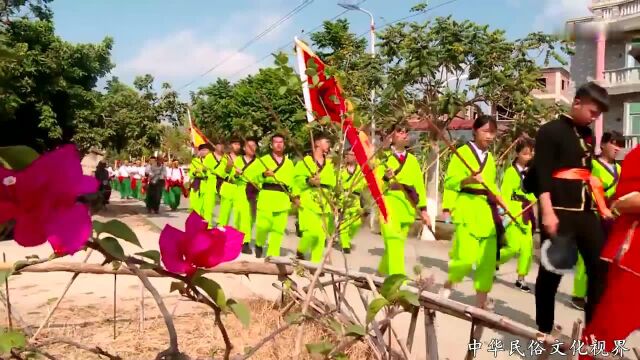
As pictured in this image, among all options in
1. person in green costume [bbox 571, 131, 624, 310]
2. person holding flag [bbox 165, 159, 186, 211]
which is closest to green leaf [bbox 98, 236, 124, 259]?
person in green costume [bbox 571, 131, 624, 310]

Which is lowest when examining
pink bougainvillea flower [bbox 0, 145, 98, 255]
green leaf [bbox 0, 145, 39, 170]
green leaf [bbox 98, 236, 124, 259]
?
green leaf [bbox 98, 236, 124, 259]

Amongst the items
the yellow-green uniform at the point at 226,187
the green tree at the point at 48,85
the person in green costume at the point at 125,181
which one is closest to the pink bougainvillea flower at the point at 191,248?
the yellow-green uniform at the point at 226,187

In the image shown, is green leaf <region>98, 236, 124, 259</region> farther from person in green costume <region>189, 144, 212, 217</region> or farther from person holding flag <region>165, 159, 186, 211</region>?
person holding flag <region>165, 159, 186, 211</region>

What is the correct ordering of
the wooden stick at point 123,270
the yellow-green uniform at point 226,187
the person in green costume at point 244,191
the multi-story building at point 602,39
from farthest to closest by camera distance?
1. the yellow-green uniform at point 226,187
2. the person in green costume at point 244,191
3. the wooden stick at point 123,270
4. the multi-story building at point 602,39

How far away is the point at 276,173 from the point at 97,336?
3402 millimetres

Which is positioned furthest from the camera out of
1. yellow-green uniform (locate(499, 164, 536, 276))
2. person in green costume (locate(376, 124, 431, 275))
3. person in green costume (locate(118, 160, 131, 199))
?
person in green costume (locate(118, 160, 131, 199))

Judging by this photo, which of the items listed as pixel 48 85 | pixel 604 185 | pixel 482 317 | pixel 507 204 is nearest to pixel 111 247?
pixel 482 317

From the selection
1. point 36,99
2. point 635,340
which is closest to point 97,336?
point 635,340

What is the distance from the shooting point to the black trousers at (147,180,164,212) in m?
13.0

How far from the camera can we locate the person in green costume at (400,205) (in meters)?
4.52

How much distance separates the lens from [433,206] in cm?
988

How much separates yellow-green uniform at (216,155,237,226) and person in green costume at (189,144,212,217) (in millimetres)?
483

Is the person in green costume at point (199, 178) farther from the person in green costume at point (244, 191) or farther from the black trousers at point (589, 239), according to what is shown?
the black trousers at point (589, 239)

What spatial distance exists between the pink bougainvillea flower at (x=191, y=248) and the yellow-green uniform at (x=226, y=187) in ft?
20.7
